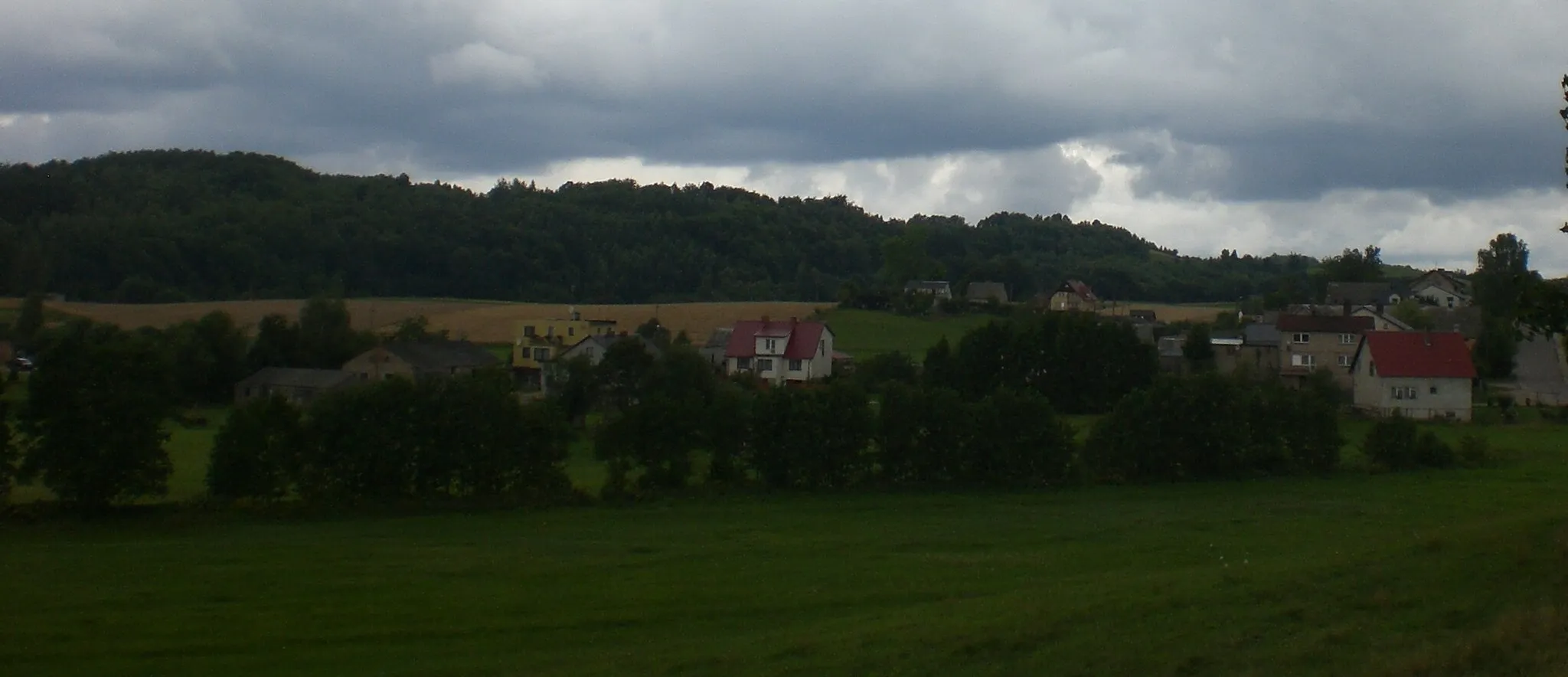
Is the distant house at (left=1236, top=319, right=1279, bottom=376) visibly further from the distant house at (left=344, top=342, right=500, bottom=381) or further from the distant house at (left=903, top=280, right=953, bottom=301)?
the distant house at (left=344, top=342, right=500, bottom=381)

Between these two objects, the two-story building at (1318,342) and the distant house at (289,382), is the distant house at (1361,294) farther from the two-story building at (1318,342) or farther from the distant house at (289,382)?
the distant house at (289,382)

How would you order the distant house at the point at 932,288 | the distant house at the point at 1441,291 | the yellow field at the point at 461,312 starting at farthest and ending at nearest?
the distant house at the point at 1441,291
the distant house at the point at 932,288
the yellow field at the point at 461,312

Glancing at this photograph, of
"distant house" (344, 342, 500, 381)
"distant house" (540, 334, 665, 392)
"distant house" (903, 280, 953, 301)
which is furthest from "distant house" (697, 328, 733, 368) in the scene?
"distant house" (903, 280, 953, 301)

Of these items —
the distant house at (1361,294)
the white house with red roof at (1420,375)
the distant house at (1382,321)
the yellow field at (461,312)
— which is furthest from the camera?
the distant house at (1361,294)

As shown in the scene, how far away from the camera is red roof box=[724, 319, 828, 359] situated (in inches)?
3366

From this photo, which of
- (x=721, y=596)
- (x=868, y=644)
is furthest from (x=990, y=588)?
(x=868, y=644)

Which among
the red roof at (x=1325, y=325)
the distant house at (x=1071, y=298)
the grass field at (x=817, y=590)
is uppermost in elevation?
the distant house at (x=1071, y=298)

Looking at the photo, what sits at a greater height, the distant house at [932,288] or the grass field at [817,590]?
the distant house at [932,288]

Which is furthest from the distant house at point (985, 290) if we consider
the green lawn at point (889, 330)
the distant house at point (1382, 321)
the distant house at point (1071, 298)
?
the distant house at point (1382, 321)

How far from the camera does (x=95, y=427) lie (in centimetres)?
3369

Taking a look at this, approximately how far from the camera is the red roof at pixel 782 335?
281 feet

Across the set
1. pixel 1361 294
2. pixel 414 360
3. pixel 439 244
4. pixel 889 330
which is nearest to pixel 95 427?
pixel 414 360

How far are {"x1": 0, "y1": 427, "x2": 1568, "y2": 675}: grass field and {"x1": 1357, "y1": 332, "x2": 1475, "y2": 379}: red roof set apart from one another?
3259 cm

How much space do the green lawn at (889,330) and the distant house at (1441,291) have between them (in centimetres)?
4909
